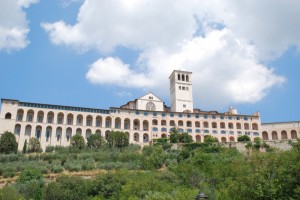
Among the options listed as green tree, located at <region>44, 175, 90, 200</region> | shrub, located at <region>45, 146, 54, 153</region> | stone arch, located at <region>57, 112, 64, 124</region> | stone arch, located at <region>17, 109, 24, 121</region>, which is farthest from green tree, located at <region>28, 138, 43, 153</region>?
green tree, located at <region>44, 175, 90, 200</region>

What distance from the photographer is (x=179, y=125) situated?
321 feet

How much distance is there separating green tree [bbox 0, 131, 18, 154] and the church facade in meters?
5.30

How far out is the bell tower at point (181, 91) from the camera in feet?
342

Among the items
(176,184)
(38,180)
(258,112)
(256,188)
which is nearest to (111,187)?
(176,184)

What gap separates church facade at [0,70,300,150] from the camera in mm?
86625

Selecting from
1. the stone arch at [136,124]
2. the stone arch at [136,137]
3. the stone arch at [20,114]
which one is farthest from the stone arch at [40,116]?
the stone arch at [136,124]

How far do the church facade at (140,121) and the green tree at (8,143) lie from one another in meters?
5.30

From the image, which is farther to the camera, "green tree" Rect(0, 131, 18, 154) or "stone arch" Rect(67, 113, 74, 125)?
"stone arch" Rect(67, 113, 74, 125)

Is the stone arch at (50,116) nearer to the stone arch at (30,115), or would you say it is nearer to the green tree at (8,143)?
the stone arch at (30,115)

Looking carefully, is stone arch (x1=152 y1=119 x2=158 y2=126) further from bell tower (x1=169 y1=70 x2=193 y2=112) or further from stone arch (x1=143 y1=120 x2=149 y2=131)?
bell tower (x1=169 y1=70 x2=193 y2=112)

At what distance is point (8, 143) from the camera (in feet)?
249

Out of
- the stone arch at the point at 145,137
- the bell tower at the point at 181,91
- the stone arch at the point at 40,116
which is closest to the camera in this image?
the stone arch at the point at 40,116

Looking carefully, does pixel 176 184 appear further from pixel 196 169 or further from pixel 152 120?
pixel 152 120

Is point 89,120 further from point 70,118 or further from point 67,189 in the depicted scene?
point 67,189
